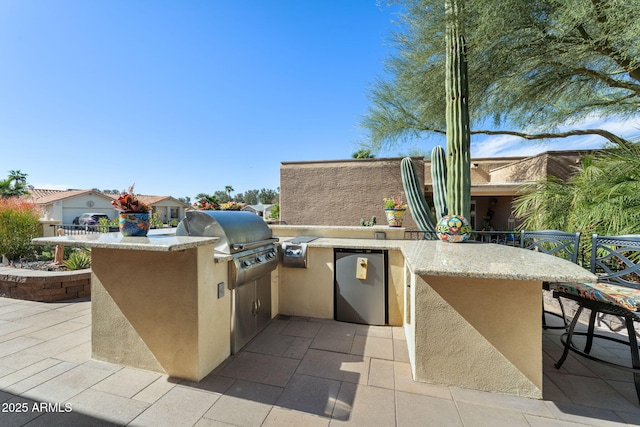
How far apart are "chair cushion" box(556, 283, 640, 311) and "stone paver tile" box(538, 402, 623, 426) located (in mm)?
709

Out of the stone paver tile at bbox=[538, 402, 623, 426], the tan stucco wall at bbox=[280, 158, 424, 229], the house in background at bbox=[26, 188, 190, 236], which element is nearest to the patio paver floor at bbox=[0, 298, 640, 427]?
the stone paver tile at bbox=[538, 402, 623, 426]

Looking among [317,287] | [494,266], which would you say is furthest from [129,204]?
[494,266]

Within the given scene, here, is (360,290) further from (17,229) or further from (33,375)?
(17,229)

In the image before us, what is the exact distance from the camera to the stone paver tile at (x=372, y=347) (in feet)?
7.77

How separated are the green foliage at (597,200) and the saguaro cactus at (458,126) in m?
1.48

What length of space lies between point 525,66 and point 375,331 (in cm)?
495

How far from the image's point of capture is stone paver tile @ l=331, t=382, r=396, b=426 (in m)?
1.54

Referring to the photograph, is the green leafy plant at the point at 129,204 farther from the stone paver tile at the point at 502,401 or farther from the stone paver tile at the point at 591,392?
the stone paver tile at the point at 591,392

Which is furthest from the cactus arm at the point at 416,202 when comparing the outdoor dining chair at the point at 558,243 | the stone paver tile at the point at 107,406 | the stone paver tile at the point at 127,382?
the stone paver tile at the point at 107,406

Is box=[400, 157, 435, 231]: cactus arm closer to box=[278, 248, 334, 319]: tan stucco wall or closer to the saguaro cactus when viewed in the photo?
the saguaro cactus

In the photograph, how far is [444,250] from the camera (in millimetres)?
2346

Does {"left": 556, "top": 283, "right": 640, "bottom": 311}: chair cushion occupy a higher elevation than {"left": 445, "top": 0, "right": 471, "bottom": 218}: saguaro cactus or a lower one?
lower

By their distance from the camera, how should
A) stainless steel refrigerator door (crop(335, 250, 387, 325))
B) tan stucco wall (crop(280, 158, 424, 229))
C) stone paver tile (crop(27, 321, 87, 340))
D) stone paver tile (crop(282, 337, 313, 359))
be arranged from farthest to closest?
1. tan stucco wall (crop(280, 158, 424, 229))
2. stainless steel refrigerator door (crop(335, 250, 387, 325))
3. stone paver tile (crop(27, 321, 87, 340))
4. stone paver tile (crop(282, 337, 313, 359))

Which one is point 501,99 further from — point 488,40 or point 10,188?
point 10,188
